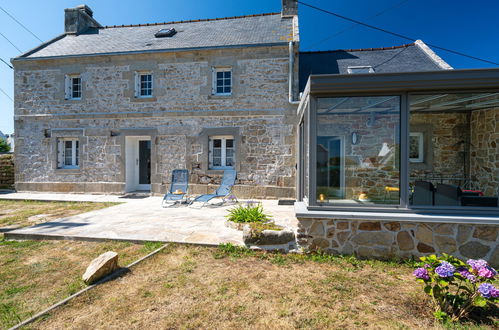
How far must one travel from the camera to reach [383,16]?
10.4 m

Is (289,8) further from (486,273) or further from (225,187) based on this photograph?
(486,273)

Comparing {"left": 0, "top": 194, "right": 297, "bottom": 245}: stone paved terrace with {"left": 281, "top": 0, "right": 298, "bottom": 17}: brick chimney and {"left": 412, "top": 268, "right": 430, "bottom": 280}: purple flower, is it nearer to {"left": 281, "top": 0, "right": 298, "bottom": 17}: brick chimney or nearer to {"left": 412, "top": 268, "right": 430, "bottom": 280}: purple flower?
{"left": 412, "top": 268, "right": 430, "bottom": 280}: purple flower

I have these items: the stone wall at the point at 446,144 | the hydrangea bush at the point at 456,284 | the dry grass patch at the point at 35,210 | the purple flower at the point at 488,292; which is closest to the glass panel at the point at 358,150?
the hydrangea bush at the point at 456,284

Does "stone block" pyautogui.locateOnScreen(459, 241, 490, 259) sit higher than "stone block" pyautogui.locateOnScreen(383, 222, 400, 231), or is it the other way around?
"stone block" pyautogui.locateOnScreen(383, 222, 400, 231)

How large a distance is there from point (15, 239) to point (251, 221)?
4108mm

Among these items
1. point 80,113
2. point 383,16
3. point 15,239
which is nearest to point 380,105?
point 15,239

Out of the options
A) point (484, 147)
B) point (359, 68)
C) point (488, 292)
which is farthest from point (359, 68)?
point (488, 292)

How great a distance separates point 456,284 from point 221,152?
7.43m

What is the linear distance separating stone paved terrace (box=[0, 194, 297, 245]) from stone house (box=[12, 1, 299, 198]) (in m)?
2.84

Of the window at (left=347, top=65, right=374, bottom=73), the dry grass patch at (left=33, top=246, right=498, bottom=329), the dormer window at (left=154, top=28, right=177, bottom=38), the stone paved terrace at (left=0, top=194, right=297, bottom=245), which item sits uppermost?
the dormer window at (left=154, top=28, right=177, bottom=38)

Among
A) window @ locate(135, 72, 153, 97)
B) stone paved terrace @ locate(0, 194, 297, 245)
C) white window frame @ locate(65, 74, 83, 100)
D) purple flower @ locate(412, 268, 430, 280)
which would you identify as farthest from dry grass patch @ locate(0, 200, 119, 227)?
purple flower @ locate(412, 268, 430, 280)

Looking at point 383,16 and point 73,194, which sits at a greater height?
point 383,16

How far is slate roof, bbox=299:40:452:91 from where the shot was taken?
351 inches

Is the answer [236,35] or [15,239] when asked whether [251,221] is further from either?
[236,35]
